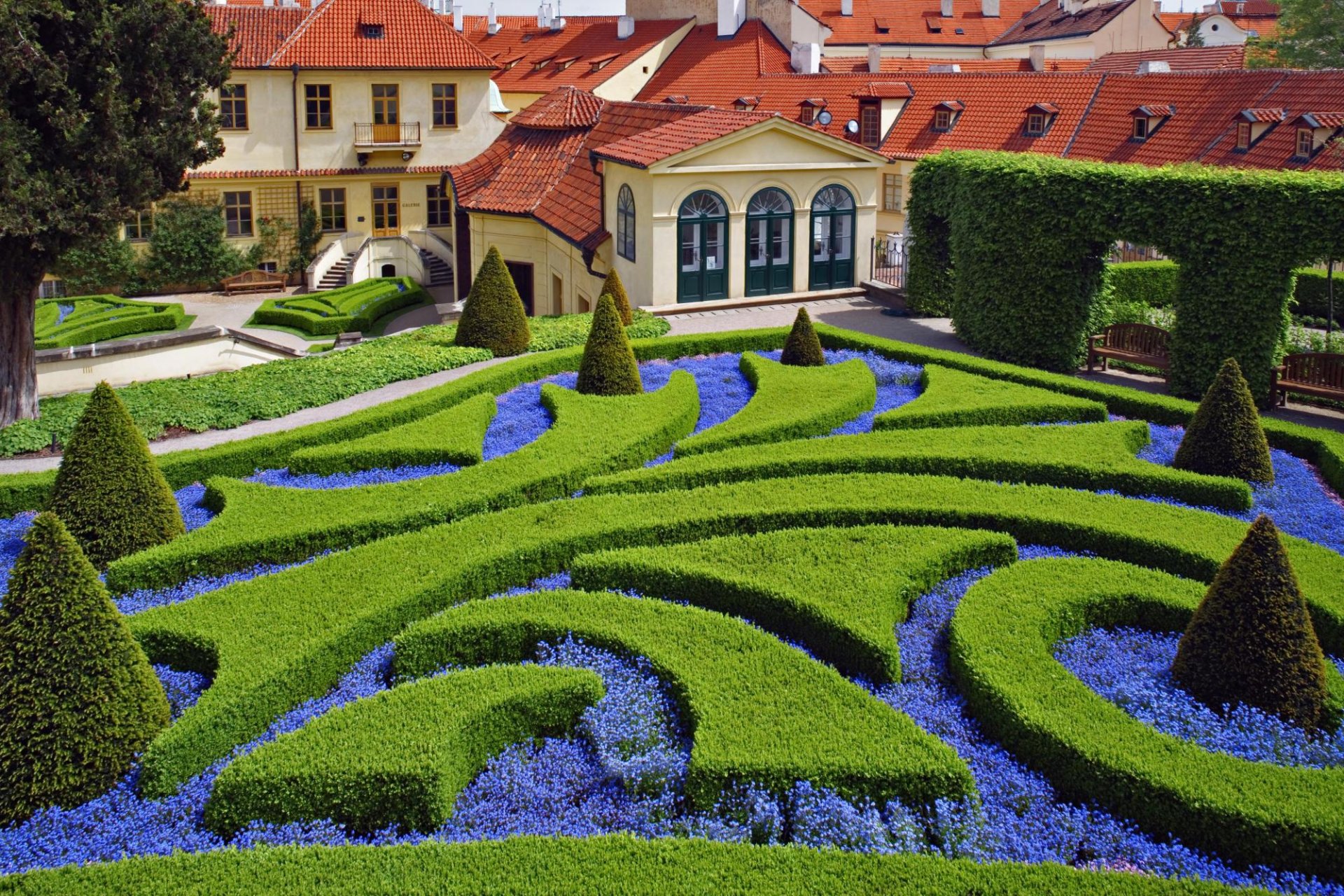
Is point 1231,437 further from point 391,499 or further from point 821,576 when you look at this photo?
point 391,499

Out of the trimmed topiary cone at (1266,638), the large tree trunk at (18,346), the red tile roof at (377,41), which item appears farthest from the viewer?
the red tile roof at (377,41)

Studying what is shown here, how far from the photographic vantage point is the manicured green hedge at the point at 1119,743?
9.45 m

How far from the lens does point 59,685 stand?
33.5ft

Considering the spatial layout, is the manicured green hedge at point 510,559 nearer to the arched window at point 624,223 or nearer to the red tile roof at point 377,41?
the arched window at point 624,223

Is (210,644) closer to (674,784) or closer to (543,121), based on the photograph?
(674,784)

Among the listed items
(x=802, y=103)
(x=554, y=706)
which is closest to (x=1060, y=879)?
(x=554, y=706)

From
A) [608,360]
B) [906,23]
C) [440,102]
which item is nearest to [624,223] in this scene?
[608,360]

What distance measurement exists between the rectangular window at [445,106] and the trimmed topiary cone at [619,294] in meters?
26.2

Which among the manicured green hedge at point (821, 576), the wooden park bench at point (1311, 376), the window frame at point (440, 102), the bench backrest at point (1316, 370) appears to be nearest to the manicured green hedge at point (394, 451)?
the manicured green hedge at point (821, 576)

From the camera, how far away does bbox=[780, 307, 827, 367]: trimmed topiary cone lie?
23.3 metres

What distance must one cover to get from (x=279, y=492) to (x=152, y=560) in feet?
7.99

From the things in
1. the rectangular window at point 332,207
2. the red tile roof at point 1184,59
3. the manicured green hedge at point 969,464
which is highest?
the red tile roof at point 1184,59

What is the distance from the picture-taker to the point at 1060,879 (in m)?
8.63

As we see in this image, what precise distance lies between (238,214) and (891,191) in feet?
84.8
